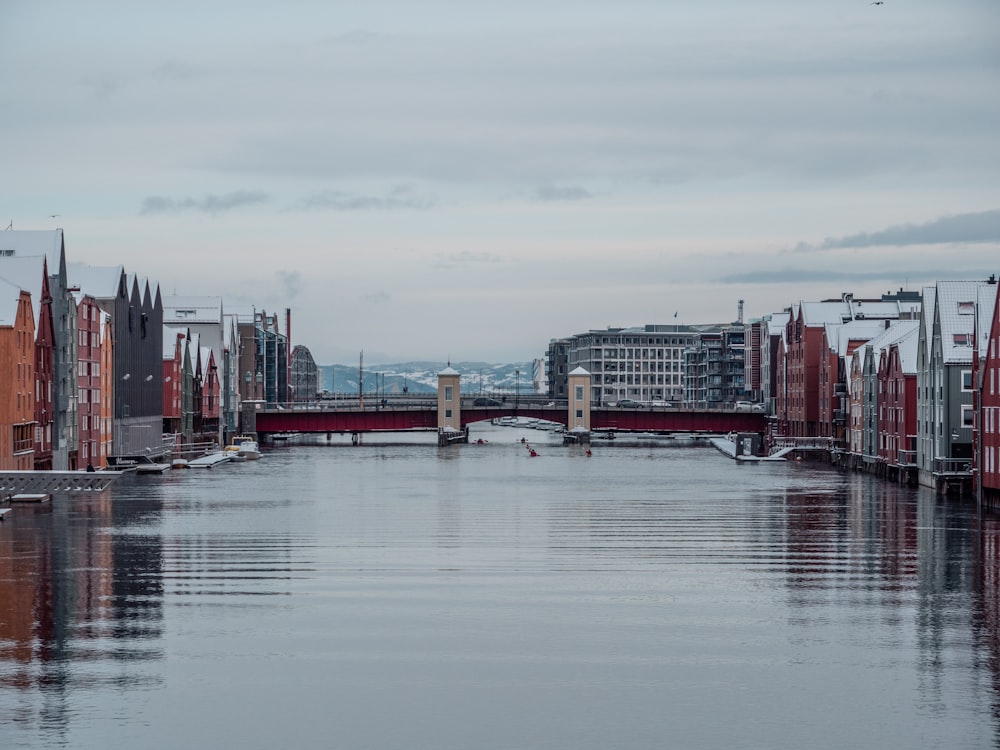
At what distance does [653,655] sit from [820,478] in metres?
96.2

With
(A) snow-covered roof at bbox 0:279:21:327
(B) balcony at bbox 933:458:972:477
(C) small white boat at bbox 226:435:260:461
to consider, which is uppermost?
(A) snow-covered roof at bbox 0:279:21:327

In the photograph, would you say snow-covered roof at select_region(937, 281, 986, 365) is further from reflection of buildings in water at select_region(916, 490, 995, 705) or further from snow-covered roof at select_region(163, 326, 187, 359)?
snow-covered roof at select_region(163, 326, 187, 359)

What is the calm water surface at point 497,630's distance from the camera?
3431cm

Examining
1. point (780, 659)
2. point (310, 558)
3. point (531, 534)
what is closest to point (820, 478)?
point (531, 534)

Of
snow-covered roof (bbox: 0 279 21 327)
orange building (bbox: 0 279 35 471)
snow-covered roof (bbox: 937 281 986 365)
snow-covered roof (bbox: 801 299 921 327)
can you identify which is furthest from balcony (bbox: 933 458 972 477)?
snow-covered roof (bbox: 801 299 921 327)

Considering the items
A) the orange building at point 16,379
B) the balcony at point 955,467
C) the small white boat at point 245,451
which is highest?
the orange building at point 16,379

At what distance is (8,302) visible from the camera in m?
98.7

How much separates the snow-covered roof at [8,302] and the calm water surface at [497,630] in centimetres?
1331

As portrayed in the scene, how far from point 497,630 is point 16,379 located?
60.2 metres

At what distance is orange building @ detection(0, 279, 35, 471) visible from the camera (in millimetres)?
96250

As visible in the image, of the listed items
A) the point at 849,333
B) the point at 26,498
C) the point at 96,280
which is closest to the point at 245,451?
the point at 96,280

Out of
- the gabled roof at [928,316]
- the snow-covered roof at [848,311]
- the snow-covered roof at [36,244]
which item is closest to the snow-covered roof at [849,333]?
the snow-covered roof at [848,311]

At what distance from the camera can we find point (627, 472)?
146m

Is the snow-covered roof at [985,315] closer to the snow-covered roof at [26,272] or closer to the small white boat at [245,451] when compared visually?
the snow-covered roof at [26,272]
